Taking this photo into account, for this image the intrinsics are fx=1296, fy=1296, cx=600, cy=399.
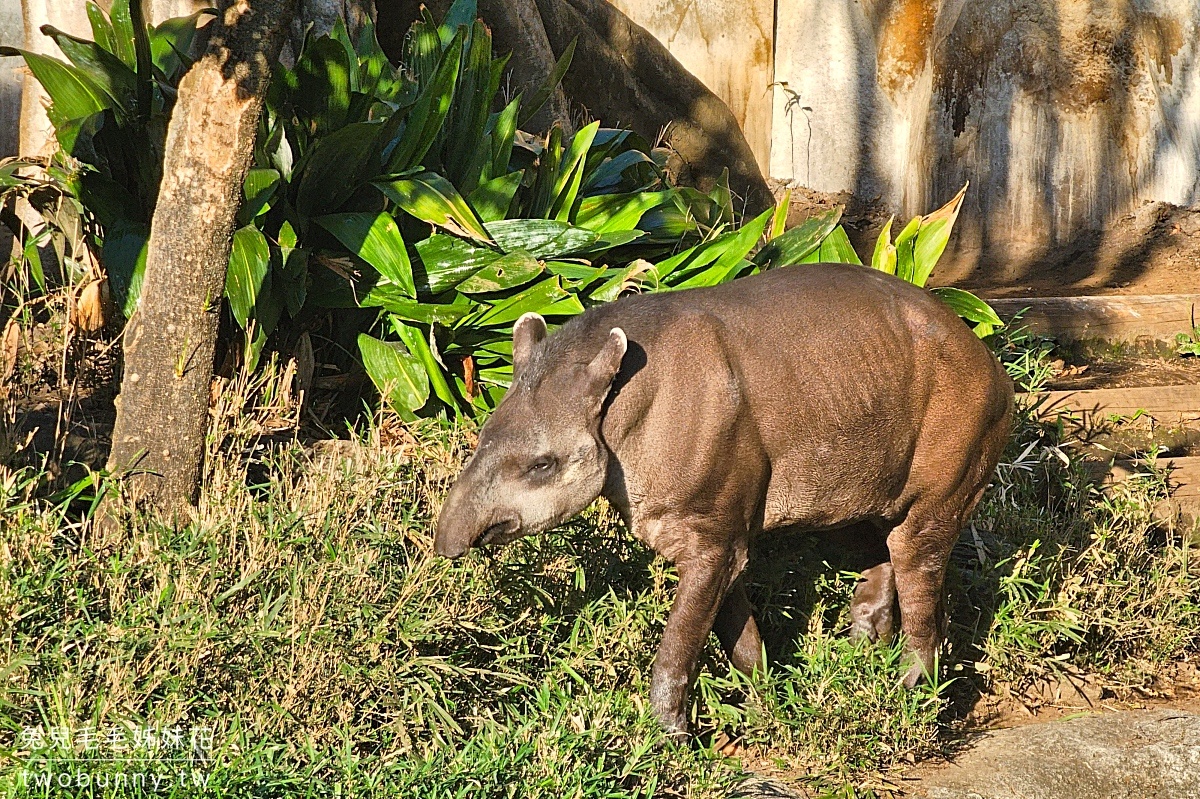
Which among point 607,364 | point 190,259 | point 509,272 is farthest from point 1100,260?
point 190,259

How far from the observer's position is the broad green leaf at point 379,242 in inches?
222

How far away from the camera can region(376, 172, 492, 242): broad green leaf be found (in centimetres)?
564

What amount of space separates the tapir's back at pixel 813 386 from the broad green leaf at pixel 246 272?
165 centimetres

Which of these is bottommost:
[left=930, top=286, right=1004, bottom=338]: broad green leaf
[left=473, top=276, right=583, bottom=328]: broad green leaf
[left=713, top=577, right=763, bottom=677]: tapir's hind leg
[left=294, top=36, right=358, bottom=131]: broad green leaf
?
[left=713, top=577, right=763, bottom=677]: tapir's hind leg

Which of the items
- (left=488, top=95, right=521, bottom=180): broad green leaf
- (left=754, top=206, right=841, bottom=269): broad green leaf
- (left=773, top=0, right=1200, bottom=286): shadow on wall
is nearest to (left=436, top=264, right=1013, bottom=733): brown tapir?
(left=754, top=206, right=841, bottom=269): broad green leaf

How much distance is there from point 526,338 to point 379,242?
1745 mm

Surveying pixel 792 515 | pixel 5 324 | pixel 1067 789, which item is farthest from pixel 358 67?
pixel 1067 789

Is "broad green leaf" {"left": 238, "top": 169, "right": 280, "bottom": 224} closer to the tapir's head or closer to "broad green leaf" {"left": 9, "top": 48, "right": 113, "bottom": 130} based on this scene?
"broad green leaf" {"left": 9, "top": 48, "right": 113, "bottom": 130}

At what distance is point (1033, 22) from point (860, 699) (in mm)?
7510

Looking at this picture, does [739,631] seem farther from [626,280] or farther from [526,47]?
[526,47]

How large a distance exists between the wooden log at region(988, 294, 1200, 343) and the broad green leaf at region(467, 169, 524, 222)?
3446 millimetres

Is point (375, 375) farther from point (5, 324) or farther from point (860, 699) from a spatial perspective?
point (860, 699)

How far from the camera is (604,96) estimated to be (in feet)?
33.1

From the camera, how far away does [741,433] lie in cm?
416
